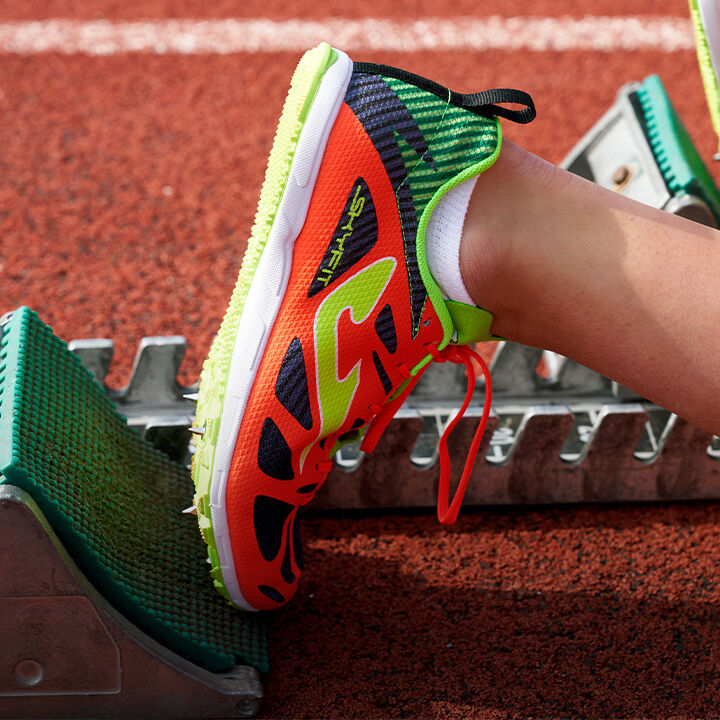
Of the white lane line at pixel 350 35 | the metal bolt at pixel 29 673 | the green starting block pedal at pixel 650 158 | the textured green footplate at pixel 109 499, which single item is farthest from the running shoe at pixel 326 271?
the white lane line at pixel 350 35

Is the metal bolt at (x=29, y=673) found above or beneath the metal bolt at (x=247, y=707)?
above

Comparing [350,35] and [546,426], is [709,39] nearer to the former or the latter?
[546,426]

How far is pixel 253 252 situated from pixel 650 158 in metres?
0.86

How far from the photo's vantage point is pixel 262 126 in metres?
2.69

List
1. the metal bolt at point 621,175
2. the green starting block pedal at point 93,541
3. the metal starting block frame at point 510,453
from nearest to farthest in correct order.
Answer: the green starting block pedal at point 93,541 → the metal starting block frame at point 510,453 → the metal bolt at point 621,175

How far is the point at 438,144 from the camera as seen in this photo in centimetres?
110

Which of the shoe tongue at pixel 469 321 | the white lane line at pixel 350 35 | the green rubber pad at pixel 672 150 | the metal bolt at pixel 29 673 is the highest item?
the white lane line at pixel 350 35

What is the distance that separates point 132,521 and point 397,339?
432mm

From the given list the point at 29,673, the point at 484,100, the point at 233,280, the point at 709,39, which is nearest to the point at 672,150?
the point at 709,39

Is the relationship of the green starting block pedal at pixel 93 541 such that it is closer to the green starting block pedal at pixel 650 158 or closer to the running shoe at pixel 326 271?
the running shoe at pixel 326 271

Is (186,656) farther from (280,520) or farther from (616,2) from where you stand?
(616,2)

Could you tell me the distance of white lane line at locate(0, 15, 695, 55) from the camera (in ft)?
9.82

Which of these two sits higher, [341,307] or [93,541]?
[341,307]

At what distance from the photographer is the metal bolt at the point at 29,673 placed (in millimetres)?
1115
